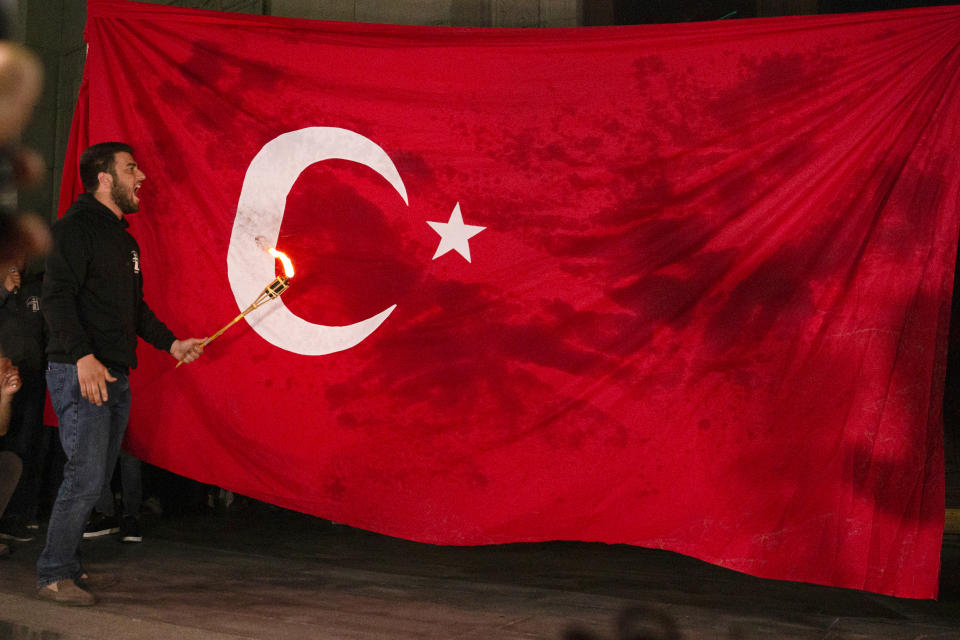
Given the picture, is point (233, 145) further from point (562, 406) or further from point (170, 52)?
point (562, 406)

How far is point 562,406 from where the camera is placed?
3.82 metres

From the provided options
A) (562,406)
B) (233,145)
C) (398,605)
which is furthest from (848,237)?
(233,145)

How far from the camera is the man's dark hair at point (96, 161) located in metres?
3.91

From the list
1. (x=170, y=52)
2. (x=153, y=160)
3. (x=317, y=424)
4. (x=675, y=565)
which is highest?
(x=170, y=52)

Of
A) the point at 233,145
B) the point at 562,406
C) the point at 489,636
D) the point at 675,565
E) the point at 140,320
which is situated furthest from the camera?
the point at 675,565

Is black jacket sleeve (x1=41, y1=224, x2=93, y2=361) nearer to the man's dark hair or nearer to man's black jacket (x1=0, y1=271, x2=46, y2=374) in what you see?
the man's dark hair

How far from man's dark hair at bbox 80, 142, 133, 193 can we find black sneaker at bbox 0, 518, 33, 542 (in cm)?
236

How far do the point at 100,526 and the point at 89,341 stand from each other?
208cm

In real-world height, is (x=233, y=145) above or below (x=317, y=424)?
above

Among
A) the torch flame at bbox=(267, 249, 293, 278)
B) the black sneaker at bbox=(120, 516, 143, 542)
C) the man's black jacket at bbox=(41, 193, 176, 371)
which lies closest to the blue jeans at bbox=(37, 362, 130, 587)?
the man's black jacket at bbox=(41, 193, 176, 371)

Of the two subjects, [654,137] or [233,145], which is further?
[233,145]

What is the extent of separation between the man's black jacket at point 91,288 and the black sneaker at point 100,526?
1.82m

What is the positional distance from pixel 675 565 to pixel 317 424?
7.45 feet

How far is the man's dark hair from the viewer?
391 centimetres
